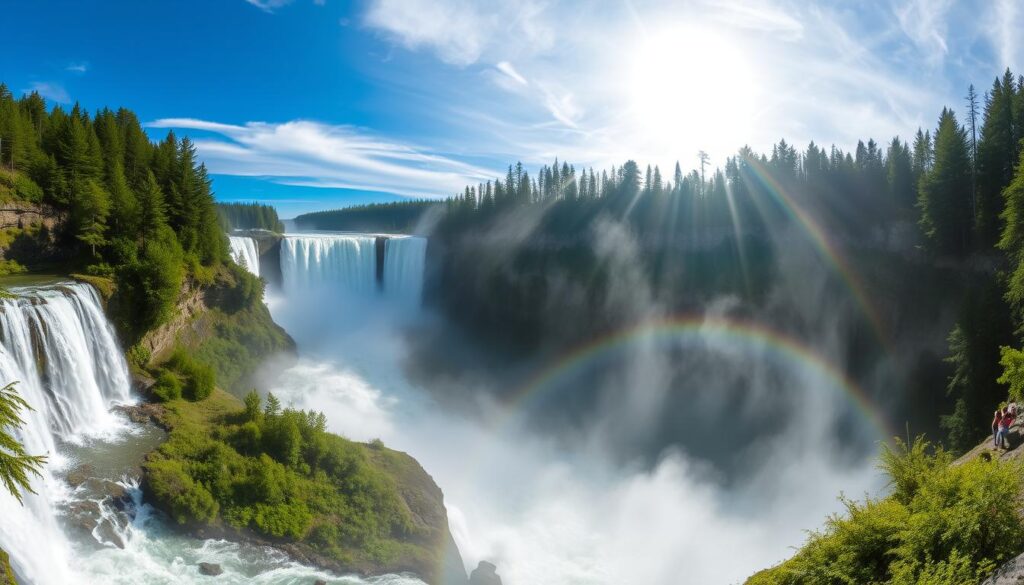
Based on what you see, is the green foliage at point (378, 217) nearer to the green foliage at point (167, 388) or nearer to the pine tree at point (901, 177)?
the pine tree at point (901, 177)

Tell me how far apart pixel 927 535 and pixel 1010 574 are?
4.06ft

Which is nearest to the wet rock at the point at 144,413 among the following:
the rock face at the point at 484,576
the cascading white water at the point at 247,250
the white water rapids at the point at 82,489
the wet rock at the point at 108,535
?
the white water rapids at the point at 82,489

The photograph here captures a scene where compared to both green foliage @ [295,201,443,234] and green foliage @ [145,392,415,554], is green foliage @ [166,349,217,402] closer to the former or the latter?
green foliage @ [145,392,415,554]

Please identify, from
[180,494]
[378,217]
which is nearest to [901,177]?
[180,494]

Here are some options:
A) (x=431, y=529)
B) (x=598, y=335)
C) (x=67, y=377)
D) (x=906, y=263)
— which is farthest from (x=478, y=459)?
(x=906, y=263)

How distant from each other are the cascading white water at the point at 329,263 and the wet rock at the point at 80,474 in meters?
43.1

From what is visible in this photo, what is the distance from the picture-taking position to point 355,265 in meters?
63.9

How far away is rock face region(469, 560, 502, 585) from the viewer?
23000mm

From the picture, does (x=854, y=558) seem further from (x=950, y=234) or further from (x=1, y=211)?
(x=950, y=234)

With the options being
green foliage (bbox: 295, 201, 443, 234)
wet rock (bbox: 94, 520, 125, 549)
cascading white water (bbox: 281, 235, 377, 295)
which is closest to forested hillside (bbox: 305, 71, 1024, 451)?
cascading white water (bbox: 281, 235, 377, 295)

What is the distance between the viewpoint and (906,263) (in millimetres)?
46062

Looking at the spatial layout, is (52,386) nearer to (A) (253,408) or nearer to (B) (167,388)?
(B) (167,388)

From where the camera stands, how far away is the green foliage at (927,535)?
7.49m

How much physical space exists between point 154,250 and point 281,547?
18.2 meters
